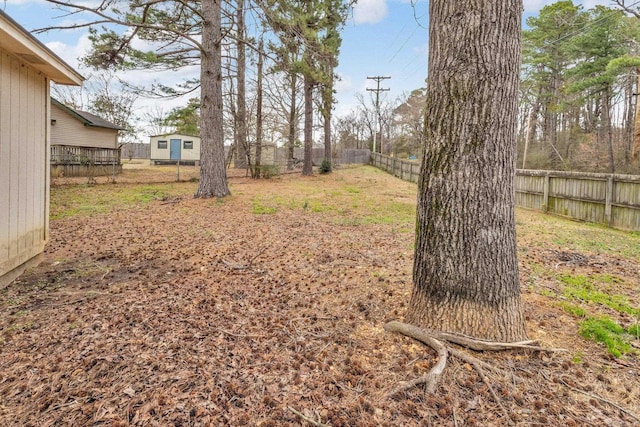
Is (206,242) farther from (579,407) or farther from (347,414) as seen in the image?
(579,407)

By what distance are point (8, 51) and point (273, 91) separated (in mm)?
15230

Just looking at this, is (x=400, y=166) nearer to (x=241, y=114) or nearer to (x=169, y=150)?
(x=241, y=114)

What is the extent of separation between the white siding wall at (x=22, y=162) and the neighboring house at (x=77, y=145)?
1146cm

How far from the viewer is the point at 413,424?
1.61 metres

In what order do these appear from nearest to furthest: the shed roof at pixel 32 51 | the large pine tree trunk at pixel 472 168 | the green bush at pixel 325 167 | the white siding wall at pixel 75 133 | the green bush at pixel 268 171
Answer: the large pine tree trunk at pixel 472 168 < the shed roof at pixel 32 51 < the green bush at pixel 268 171 < the white siding wall at pixel 75 133 < the green bush at pixel 325 167

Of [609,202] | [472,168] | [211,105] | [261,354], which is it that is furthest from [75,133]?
[609,202]

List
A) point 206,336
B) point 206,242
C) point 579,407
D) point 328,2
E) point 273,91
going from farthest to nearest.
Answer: point 273,91 < point 328,2 < point 206,242 < point 206,336 < point 579,407

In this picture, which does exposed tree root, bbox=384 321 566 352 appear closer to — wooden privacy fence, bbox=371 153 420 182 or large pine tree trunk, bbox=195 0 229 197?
large pine tree trunk, bbox=195 0 229 197

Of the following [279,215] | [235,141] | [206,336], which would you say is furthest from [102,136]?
[206,336]

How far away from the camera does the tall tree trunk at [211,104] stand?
349 inches

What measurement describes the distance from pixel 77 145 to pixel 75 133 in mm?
587

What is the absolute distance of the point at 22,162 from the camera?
147 inches

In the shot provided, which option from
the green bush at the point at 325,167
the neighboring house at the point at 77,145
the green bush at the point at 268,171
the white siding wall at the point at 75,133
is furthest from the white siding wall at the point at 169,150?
the green bush at the point at 268,171

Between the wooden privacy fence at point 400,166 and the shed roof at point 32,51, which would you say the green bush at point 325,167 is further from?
the shed roof at point 32,51
